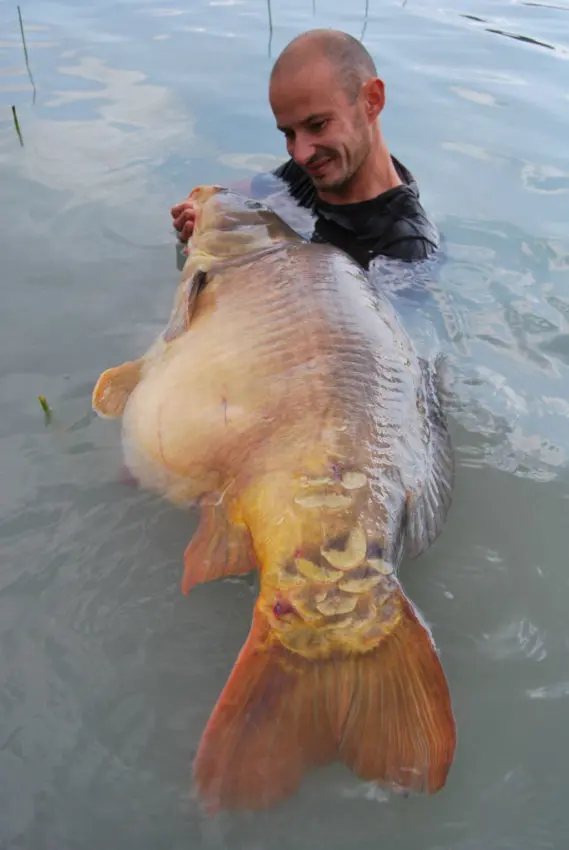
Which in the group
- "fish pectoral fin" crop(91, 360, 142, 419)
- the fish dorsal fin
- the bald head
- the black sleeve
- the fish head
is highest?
the bald head

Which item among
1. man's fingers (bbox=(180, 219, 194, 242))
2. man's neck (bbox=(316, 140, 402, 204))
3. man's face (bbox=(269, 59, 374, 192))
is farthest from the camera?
man's neck (bbox=(316, 140, 402, 204))

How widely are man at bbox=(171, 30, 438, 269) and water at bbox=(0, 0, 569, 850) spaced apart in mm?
333

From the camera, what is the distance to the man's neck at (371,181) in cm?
334

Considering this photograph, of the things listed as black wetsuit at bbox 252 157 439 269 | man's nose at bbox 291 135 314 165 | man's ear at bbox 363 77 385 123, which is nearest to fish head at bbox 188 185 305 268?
man's nose at bbox 291 135 314 165

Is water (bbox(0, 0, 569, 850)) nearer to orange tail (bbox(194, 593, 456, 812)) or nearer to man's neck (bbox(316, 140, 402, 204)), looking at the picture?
orange tail (bbox(194, 593, 456, 812))

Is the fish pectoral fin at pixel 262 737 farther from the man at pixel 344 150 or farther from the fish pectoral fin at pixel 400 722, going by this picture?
the man at pixel 344 150

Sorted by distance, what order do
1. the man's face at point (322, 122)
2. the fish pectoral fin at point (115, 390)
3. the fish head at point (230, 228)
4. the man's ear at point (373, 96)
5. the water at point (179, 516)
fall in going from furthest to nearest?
the man's ear at point (373, 96)
the man's face at point (322, 122)
the fish head at point (230, 228)
the fish pectoral fin at point (115, 390)
the water at point (179, 516)

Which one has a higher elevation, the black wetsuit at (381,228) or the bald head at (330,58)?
the bald head at (330,58)

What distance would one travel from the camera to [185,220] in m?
2.91

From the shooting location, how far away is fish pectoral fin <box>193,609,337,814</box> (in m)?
1.39

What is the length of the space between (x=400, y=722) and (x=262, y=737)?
254 millimetres

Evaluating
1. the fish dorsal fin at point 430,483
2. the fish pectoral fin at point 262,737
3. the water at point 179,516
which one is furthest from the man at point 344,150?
the fish pectoral fin at point 262,737

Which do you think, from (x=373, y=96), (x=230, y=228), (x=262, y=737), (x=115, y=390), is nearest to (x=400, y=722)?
(x=262, y=737)

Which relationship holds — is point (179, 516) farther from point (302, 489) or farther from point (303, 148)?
point (303, 148)
